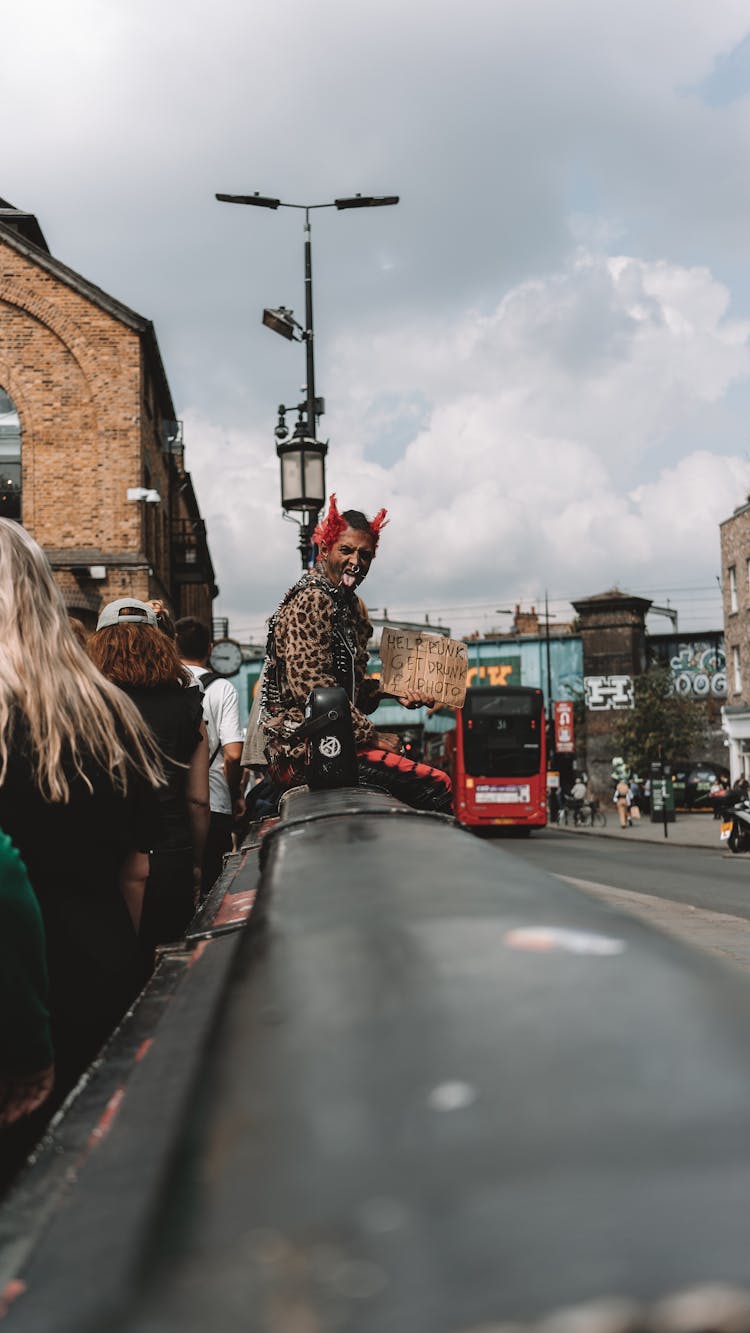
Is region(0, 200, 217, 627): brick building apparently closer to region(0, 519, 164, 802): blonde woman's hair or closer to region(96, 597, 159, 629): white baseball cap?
region(96, 597, 159, 629): white baseball cap

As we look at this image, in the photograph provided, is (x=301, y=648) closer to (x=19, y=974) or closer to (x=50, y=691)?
(x=50, y=691)

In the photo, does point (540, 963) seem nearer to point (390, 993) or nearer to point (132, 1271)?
point (390, 993)

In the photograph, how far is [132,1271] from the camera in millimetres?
692

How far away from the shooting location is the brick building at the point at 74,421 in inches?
1039

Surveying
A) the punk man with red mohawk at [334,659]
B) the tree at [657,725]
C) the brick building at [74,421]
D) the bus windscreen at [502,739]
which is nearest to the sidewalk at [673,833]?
the bus windscreen at [502,739]

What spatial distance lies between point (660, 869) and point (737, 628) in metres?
29.4

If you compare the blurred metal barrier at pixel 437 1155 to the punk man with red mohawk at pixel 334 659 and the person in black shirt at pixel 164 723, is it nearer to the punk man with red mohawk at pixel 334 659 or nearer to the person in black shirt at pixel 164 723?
the punk man with red mohawk at pixel 334 659

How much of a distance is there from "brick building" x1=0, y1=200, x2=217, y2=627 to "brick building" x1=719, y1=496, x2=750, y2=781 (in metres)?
26.6

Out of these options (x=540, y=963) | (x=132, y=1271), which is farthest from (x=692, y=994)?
(x=132, y=1271)

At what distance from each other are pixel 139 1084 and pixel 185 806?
3539mm

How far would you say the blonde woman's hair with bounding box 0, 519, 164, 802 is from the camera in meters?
2.31

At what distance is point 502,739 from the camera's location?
32281 millimetres

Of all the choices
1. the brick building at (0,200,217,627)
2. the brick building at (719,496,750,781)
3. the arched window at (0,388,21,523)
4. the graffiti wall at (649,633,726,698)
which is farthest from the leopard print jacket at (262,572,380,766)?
the graffiti wall at (649,633,726,698)

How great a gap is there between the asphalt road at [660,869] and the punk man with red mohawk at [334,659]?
472cm
